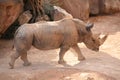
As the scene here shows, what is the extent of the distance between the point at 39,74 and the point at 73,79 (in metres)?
0.74

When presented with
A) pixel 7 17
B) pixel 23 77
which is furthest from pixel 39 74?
pixel 7 17

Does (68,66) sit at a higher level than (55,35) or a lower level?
lower

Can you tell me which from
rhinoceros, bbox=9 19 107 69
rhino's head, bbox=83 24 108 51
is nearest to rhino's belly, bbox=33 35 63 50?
rhinoceros, bbox=9 19 107 69

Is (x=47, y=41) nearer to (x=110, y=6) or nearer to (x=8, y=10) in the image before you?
(x=8, y=10)

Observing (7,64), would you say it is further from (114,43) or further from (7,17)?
(114,43)

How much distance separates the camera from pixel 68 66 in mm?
6840

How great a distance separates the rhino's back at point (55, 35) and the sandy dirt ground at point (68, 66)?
456 mm

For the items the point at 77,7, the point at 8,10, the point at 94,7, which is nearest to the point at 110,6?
the point at 94,7

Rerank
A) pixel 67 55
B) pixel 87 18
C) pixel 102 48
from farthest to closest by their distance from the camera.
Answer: pixel 87 18
pixel 102 48
pixel 67 55

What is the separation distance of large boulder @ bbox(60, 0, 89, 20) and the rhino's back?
14.4 feet

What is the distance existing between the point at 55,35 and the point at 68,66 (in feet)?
2.48

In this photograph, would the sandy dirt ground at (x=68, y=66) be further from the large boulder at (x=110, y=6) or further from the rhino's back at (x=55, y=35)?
the large boulder at (x=110, y=6)

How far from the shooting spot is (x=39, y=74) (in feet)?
20.5

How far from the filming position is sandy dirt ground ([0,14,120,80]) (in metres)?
6.09
